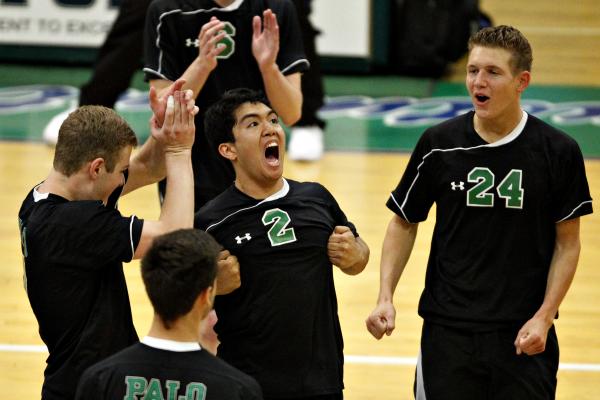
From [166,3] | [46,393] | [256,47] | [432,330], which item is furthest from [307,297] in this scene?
[166,3]

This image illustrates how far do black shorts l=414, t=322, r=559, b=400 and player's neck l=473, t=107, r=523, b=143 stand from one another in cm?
66

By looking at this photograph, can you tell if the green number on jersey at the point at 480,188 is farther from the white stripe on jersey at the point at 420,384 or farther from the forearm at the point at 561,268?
the white stripe on jersey at the point at 420,384

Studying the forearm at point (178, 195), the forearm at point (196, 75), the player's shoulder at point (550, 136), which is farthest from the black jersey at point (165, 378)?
the forearm at point (196, 75)

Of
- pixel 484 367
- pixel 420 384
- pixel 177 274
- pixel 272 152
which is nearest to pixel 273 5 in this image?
pixel 272 152

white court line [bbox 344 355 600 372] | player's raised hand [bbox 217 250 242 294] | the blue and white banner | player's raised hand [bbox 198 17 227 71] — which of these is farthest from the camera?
the blue and white banner

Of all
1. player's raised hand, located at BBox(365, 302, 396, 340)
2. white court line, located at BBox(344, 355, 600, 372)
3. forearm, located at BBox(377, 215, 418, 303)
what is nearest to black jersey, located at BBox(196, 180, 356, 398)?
player's raised hand, located at BBox(365, 302, 396, 340)

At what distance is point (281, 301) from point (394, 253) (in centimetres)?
51

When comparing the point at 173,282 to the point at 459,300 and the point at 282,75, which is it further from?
the point at 282,75

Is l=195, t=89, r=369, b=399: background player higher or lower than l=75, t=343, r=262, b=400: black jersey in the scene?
lower

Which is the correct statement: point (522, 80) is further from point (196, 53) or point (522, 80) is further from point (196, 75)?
point (196, 53)

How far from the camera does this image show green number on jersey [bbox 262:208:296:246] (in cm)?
420

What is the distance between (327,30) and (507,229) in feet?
26.1

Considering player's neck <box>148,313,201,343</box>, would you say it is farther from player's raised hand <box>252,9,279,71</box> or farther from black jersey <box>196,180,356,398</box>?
player's raised hand <box>252,9,279,71</box>

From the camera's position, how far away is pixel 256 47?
5.19 metres
